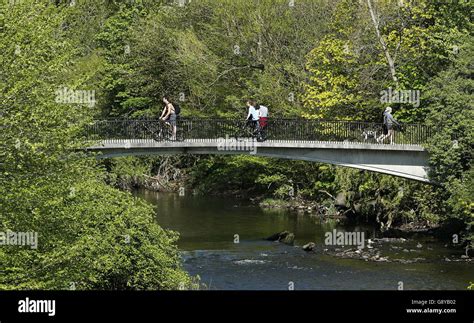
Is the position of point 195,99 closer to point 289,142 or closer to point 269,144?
point 289,142

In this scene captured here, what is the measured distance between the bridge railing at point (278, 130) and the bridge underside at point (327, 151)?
1.17 ft

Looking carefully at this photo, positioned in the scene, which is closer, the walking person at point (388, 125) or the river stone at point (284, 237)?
the walking person at point (388, 125)

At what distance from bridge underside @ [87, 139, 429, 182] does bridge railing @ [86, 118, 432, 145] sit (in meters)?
0.36

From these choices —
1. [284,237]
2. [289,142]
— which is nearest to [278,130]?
[289,142]

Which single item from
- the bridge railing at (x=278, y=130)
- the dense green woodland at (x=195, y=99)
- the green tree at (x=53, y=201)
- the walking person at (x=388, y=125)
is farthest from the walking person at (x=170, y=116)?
the green tree at (x=53, y=201)

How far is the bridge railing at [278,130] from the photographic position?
4703 cm

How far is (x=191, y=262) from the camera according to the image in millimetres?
45688

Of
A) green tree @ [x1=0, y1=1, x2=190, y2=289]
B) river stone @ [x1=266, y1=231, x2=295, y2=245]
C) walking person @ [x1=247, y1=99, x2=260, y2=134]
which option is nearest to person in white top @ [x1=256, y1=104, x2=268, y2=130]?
walking person @ [x1=247, y1=99, x2=260, y2=134]

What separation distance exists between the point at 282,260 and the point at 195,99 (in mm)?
25395

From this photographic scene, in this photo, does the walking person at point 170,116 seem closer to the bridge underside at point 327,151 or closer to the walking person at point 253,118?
the bridge underside at point 327,151
